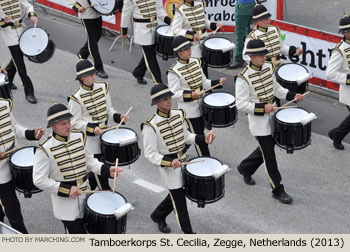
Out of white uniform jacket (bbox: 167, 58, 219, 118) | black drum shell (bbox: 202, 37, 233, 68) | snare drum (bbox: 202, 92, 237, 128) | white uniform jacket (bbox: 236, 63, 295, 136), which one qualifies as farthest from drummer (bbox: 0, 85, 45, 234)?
black drum shell (bbox: 202, 37, 233, 68)

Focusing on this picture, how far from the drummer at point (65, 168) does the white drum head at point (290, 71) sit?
11.0 feet

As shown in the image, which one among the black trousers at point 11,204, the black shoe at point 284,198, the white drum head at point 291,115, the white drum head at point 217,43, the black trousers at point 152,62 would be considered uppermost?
the white drum head at point 217,43

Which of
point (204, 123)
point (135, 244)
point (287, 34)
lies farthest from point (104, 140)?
point (287, 34)

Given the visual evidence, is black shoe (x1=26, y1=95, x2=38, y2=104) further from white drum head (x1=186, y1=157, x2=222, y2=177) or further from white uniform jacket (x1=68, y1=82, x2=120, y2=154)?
white drum head (x1=186, y1=157, x2=222, y2=177)

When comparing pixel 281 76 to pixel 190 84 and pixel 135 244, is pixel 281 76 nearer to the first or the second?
pixel 190 84

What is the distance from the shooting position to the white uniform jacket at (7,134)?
8477 millimetres

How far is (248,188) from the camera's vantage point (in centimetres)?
992

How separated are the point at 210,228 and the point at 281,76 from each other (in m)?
2.41

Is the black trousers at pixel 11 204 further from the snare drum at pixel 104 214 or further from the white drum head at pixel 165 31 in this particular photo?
the white drum head at pixel 165 31

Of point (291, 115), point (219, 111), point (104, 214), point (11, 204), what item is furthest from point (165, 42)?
point (104, 214)

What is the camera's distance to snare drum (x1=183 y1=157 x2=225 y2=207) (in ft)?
26.9

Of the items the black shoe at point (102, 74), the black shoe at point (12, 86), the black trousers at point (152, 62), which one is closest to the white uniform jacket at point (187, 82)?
the black trousers at point (152, 62)

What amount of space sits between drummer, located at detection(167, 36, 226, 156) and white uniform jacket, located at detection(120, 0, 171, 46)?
7.58 feet

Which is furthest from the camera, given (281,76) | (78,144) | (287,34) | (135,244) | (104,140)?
(287,34)
